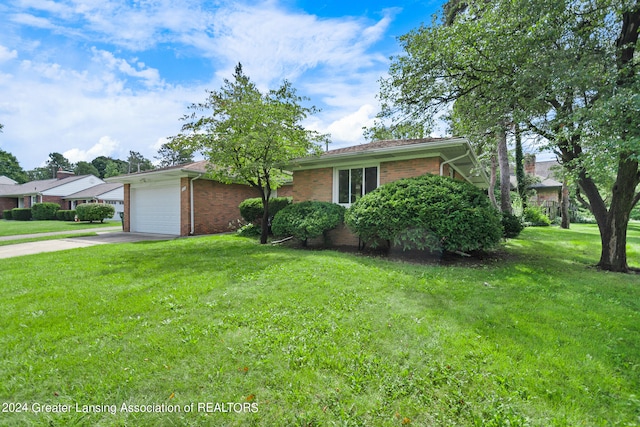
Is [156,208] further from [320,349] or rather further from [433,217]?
[320,349]

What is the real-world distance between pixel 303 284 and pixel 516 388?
3278 mm

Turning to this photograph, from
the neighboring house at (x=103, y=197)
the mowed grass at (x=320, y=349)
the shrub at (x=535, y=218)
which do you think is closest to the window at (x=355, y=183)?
the mowed grass at (x=320, y=349)

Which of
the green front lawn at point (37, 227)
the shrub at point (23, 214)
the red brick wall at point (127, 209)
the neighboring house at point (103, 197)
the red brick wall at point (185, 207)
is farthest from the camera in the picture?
the neighboring house at point (103, 197)

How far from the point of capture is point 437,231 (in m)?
6.73

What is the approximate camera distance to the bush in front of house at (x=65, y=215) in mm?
24723

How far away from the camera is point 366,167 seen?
970 cm

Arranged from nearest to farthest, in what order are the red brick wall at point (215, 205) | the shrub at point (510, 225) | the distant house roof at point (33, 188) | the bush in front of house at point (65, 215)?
the shrub at point (510, 225), the red brick wall at point (215, 205), the bush in front of house at point (65, 215), the distant house roof at point (33, 188)

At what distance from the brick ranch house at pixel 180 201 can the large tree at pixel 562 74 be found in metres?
10.3

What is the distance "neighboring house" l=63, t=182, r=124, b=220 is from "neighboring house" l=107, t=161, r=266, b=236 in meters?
17.2

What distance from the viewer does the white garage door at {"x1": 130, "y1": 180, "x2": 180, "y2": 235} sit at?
13492mm

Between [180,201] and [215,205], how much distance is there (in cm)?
165

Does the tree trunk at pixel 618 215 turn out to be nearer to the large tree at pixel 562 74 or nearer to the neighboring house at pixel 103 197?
the large tree at pixel 562 74

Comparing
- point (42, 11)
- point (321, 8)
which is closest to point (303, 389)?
point (321, 8)

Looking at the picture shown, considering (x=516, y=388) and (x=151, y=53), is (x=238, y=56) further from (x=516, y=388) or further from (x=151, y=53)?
(x=516, y=388)
